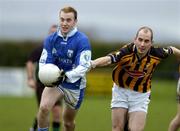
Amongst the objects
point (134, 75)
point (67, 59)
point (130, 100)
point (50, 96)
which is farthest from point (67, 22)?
point (130, 100)

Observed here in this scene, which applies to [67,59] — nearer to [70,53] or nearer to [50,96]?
[70,53]

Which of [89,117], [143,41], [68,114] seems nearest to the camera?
[143,41]

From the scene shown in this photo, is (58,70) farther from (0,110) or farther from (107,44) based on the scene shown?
(107,44)

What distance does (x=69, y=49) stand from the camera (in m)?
11.9

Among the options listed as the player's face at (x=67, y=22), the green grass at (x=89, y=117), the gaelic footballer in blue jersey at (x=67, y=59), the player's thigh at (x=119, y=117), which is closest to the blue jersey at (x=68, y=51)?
the gaelic footballer in blue jersey at (x=67, y=59)

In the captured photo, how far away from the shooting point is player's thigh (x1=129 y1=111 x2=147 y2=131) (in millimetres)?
11648

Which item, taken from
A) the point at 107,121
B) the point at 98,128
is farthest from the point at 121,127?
the point at 107,121

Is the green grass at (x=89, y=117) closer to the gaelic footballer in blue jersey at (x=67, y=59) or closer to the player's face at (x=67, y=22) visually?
the gaelic footballer in blue jersey at (x=67, y=59)

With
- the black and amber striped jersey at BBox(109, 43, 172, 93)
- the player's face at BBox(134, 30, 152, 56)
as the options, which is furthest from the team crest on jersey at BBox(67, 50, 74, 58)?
the player's face at BBox(134, 30, 152, 56)

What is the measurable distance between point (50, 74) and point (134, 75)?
152 cm

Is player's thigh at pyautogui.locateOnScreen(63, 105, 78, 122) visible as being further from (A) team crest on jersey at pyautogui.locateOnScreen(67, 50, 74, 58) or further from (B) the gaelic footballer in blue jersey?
(A) team crest on jersey at pyautogui.locateOnScreen(67, 50, 74, 58)

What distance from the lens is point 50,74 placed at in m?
11.4

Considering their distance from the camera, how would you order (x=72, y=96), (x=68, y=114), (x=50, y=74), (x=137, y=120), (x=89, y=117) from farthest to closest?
(x=89, y=117)
(x=68, y=114)
(x=72, y=96)
(x=137, y=120)
(x=50, y=74)

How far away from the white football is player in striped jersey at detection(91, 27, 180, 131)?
2.09 ft
